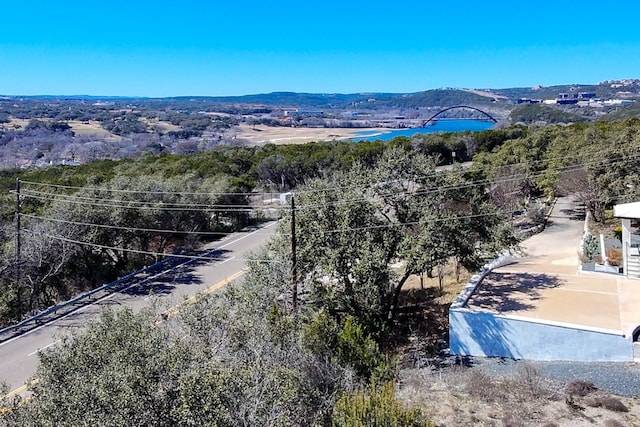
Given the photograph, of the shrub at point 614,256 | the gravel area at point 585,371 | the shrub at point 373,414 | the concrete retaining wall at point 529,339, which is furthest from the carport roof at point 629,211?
the shrub at point 373,414

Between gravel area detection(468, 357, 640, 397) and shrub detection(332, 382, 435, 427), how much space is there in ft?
22.5

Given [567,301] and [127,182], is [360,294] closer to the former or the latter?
[567,301]

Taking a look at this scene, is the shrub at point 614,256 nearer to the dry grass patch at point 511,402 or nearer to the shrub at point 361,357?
the dry grass patch at point 511,402

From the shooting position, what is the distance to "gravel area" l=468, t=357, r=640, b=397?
12718 mm

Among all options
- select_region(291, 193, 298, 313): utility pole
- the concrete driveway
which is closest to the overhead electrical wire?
select_region(291, 193, 298, 313): utility pole

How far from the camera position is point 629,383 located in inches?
504

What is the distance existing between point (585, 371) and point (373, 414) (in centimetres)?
870

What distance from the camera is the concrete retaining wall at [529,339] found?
14.1 meters

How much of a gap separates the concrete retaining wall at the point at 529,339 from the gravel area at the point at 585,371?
235mm

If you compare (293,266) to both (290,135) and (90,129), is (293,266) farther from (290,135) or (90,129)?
(90,129)

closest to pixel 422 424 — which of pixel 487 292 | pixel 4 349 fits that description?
pixel 487 292

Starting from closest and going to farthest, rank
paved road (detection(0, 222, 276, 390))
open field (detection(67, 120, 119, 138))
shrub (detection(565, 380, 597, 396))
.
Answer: shrub (detection(565, 380, 597, 396)), paved road (detection(0, 222, 276, 390)), open field (detection(67, 120, 119, 138))

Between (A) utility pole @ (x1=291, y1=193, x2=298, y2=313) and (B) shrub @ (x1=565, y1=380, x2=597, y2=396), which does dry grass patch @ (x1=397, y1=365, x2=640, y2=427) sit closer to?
(B) shrub @ (x1=565, y1=380, x2=597, y2=396)

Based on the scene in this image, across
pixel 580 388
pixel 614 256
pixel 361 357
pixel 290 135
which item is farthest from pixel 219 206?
pixel 290 135
